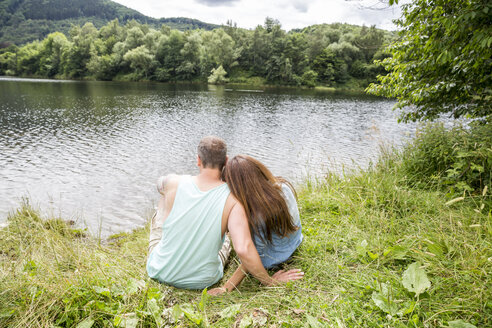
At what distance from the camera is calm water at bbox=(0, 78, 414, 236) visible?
10008mm

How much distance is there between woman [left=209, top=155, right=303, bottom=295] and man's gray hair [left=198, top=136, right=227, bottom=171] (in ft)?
0.35

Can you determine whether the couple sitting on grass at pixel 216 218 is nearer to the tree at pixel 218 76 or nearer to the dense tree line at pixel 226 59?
the tree at pixel 218 76

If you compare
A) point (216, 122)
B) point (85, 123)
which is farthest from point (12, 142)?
point (216, 122)

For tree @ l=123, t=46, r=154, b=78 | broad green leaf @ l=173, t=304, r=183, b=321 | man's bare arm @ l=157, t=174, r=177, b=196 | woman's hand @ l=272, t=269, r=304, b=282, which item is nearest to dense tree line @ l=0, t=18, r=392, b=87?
tree @ l=123, t=46, r=154, b=78

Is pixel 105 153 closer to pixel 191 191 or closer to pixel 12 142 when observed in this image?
pixel 12 142

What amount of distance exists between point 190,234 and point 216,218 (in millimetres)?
328

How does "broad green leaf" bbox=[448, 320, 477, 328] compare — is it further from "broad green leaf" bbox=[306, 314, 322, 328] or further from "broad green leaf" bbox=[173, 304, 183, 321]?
"broad green leaf" bbox=[173, 304, 183, 321]

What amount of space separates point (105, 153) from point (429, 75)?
15.4 metres

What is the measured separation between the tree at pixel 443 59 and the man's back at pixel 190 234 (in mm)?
3949

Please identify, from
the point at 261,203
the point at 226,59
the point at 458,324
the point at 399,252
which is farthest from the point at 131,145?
the point at 226,59

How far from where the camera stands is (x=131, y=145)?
1777 cm

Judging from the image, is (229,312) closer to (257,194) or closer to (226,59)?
(257,194)

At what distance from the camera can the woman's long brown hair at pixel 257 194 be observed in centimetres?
286

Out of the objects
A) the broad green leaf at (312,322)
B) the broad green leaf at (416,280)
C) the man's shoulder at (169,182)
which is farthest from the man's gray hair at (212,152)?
the broad green leaf at (416,280)
